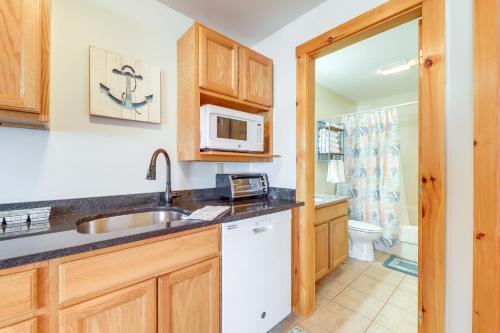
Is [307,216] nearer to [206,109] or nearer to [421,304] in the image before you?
[421,304]

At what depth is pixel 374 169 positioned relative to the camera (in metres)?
2.87

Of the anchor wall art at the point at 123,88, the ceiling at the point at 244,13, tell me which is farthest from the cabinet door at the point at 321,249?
the ceiling at the point at 244,13

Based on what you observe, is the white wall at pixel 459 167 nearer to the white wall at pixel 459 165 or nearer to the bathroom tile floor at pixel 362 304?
the white wall at pixel 459 165

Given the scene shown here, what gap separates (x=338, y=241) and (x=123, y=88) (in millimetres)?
2430

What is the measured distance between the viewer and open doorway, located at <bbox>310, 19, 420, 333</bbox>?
1.78 metres

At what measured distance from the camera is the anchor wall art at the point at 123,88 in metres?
1.27

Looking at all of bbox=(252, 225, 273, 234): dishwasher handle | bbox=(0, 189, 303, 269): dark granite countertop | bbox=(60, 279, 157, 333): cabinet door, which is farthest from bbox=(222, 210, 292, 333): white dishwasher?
bbox=(60, 279, 157, 333): cabinet door

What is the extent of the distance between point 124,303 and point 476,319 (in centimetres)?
154

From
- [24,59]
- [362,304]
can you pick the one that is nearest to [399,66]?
[362,304]

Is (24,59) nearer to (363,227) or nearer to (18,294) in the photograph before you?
(18,294)

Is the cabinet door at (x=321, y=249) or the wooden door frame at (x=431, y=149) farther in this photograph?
the cabinet door at (x=321, y=249)

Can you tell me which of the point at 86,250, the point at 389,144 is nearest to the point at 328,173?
the point at 389,144

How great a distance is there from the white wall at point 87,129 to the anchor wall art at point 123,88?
2.1 inches

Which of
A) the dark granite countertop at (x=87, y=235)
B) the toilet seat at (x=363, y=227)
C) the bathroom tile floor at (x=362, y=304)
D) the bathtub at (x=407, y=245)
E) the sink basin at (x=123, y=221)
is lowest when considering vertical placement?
the bathroom tile floor at (x=362, y=304)
